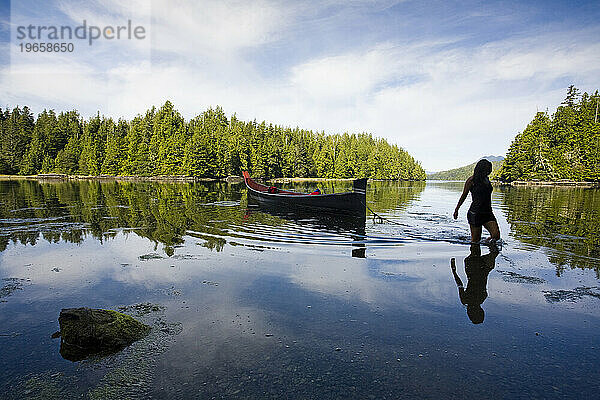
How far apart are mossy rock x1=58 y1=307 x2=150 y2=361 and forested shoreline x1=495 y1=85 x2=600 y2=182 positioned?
3190 inches

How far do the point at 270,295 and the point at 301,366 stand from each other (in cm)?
226

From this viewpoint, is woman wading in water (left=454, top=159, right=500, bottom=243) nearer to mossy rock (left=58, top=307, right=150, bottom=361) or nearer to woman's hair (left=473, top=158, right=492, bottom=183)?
woman's hair (left=473, top=158, right=492, bottom=183)

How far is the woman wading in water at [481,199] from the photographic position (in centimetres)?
918

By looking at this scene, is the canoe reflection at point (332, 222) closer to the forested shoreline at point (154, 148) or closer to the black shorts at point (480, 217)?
the black shorts at point (480, 217)

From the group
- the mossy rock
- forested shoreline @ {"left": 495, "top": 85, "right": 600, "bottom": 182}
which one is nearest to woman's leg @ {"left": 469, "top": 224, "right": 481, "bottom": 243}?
the mossy rock

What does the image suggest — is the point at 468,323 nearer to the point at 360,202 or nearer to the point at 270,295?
the point at 270,295

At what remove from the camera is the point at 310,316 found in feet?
16.3

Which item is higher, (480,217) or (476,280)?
(480,217)

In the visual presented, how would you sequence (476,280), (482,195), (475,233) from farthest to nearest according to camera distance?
(475,233)
(482,195)
(476,280)

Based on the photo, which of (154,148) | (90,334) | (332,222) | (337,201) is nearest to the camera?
(90,334)

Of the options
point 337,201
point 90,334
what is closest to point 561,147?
point 337,201

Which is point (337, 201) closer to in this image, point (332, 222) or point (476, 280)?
point (332, 222)

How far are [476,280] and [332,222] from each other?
8.40m

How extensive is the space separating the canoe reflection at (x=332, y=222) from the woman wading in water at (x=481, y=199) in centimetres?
322
